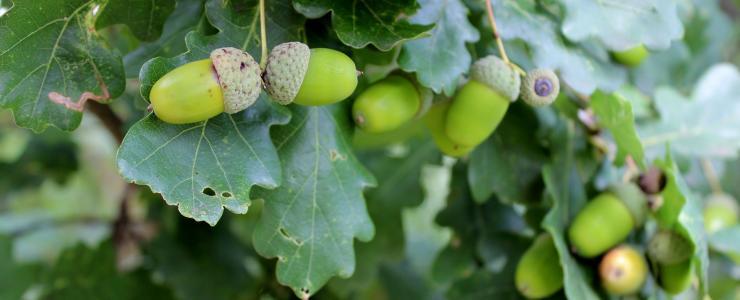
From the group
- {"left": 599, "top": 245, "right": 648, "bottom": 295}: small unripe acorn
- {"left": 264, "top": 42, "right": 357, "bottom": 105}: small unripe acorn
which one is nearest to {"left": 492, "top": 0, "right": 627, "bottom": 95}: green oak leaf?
{"left": 599, "top": 245, "right": 648, "bottom": 295}: small unripe acorn

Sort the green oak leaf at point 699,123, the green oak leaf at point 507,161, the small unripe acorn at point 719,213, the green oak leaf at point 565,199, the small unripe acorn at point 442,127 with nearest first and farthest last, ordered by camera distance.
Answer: the small unripe acorn at point 442,127 → the green oak leaf at point 565,199 → the green oak leaf at point 507,161 → the green oak leaf at point 699,123 → the small unripe acorn at point 719,213

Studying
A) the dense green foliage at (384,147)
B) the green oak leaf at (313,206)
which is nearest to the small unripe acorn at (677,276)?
the dense green foliage at (384,147)

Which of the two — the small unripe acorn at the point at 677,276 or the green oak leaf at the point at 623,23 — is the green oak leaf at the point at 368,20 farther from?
the small unripe acorn at the point at 677,276

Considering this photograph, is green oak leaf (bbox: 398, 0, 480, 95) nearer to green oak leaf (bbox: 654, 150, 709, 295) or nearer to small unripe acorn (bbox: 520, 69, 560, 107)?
small unripe acorn (bbox: 520, 69, 560, 107)

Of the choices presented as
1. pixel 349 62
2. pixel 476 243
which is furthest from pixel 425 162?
pixel 349 62

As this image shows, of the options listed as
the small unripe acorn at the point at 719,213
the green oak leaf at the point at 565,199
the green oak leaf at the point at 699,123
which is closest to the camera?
the green oak leaf at the point at 565,199

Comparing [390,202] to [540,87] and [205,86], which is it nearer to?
[540,87]
